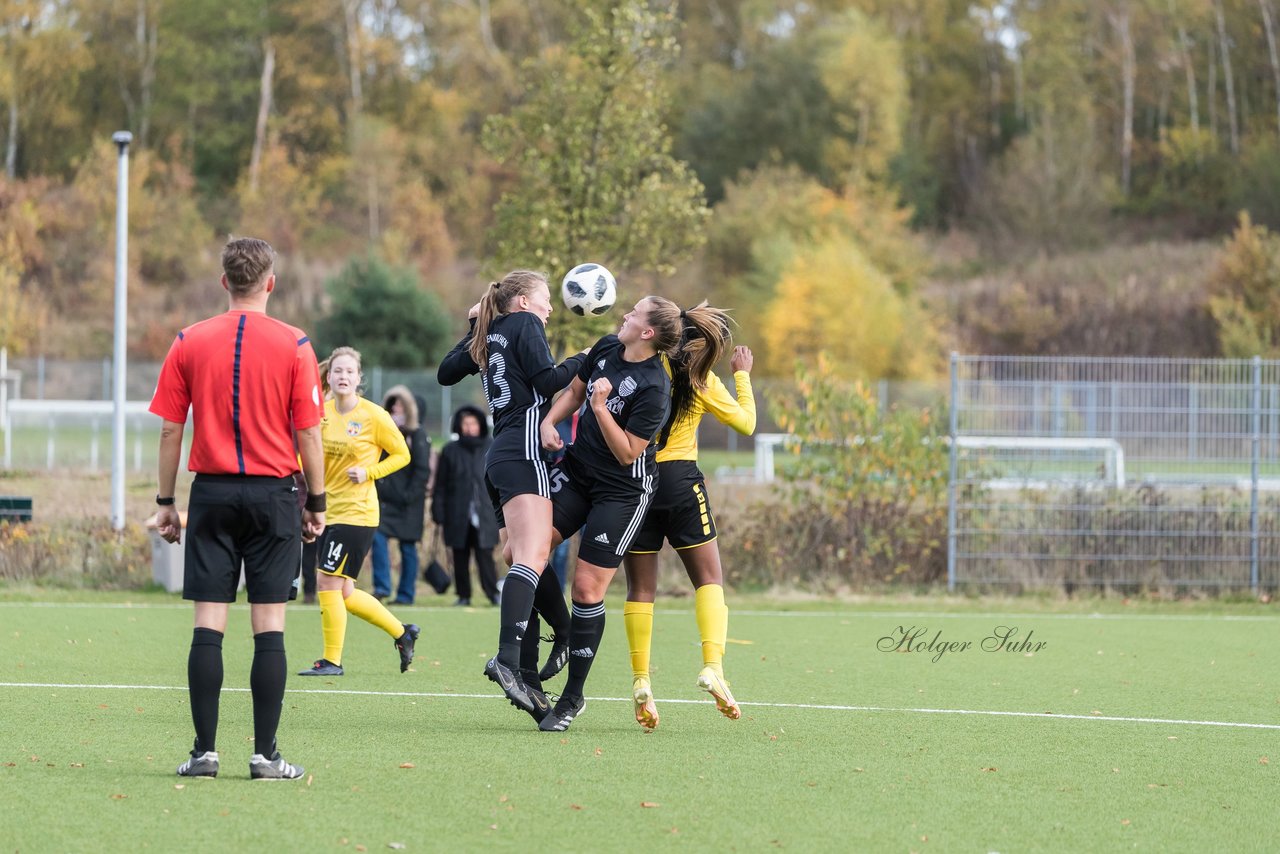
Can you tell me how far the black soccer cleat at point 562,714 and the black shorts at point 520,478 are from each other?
0.92m

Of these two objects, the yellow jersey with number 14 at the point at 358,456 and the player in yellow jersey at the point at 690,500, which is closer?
the player in yellow jersey at the point at 690,500

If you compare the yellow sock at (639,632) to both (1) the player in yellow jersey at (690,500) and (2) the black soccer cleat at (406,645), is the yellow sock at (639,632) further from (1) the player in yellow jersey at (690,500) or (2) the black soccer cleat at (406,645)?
(2) the black soccer cleat at (406,645)

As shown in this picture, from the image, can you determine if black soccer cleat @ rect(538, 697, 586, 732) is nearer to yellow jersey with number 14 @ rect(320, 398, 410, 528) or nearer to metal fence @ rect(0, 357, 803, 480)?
yellow jersey with number 14 @ rect(320, 398, 410, 528)

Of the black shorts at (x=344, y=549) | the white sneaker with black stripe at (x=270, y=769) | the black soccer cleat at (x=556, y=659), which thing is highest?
the black shorts at (x=344, y=549)

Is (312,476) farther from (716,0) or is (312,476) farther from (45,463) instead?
(716,0)

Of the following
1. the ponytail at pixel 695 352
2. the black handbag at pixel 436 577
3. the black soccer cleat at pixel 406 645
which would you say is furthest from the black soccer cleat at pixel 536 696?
the black handbag at pixel 436 577

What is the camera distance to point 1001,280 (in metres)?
54.1

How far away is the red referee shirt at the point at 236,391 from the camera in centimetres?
561

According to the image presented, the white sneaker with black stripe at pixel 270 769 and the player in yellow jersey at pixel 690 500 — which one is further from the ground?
the player in yellow jersey at pixel 690 500

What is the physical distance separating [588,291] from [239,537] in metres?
2.60

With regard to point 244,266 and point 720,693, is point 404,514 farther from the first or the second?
point 244,266

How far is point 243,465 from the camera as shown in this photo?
560cm

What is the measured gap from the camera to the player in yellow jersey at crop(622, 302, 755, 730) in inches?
288

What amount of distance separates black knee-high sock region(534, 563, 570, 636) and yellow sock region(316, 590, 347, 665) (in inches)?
62.6
